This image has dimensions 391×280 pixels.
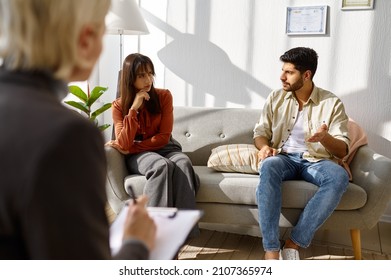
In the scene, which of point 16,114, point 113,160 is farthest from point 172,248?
point 113,160

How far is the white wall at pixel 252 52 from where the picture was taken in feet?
8.04

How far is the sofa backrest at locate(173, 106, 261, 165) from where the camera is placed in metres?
2.46

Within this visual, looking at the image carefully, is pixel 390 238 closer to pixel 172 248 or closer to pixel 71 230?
pixel 172 248

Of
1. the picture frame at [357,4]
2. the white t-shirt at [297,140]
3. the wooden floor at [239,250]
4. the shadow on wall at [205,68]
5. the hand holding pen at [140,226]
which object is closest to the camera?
the hand holding pen at [140,226]

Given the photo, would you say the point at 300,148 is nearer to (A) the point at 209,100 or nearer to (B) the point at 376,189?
(B) the point at 376,189

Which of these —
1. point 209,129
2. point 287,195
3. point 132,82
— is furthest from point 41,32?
point 209,129

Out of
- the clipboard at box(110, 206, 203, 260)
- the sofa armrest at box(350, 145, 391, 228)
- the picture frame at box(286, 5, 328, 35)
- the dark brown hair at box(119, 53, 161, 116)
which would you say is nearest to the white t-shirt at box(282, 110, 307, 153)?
the sofa armrest at box(350, 145, 391, 228)

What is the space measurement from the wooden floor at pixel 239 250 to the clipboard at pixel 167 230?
1294mm

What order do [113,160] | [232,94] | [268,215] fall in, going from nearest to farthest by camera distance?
[268,215]
[113,160]
[232,94]

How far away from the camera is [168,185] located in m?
1.95

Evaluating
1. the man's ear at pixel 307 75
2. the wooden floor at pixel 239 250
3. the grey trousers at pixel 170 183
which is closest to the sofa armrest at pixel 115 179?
the grey trousers at pixel 170 183

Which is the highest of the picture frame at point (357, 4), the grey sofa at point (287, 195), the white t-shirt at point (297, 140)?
the picture frame at point (357, 4)

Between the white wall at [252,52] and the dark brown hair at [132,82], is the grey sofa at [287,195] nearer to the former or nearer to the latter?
the dark brown hair at [132,82]

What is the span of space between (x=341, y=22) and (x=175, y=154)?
1.26 meters
